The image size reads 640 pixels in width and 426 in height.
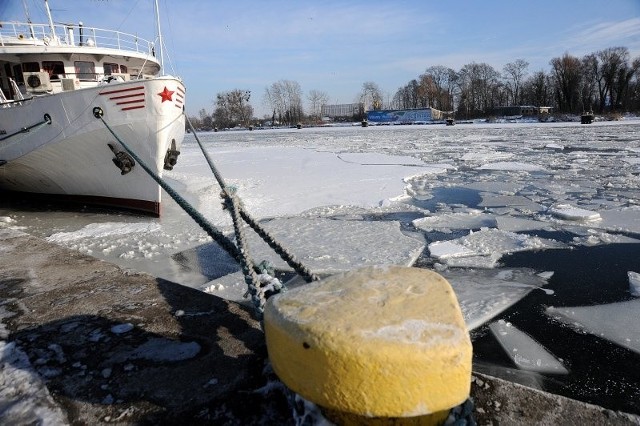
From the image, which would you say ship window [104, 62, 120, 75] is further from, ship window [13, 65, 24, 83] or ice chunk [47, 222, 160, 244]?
ice chunk [47, 222, 160, 244]

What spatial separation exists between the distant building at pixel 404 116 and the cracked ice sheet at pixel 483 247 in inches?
2075

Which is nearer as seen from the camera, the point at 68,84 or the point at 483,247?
the point at 483,247

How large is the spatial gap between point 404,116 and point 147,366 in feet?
188

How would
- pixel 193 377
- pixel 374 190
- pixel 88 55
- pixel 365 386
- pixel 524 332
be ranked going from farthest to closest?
pixel 88 55
pixel 374 190
pixel 524 332
pixel 193 377
pixel 365 386

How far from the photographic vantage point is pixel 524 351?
2215 millimetres

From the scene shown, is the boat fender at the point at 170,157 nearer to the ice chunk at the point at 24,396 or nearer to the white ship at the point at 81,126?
the white ship at the point at 81,126

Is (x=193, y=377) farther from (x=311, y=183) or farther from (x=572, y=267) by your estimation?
(x=311, y=183)

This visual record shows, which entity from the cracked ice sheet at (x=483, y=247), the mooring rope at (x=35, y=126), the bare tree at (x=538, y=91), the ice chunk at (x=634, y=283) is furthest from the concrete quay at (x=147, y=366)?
the bare tree at (x=538, y=91)

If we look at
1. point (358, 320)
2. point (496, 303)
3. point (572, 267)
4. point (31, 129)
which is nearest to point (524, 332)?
point (496, 303)

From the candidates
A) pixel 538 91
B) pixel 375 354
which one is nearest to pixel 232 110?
pixel 538 91

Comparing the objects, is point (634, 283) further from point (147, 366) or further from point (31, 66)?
point (31, 66)

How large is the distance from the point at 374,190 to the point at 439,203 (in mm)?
1381

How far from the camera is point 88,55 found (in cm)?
785

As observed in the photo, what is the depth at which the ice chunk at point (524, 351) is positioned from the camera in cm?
207
